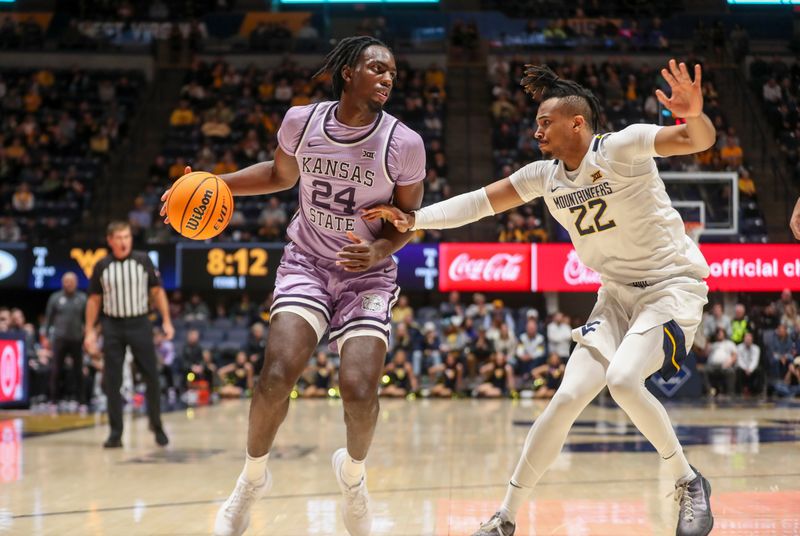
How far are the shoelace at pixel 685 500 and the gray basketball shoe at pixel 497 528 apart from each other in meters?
0.77

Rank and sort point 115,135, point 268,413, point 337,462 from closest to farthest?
point 268,413, point 337,462, point 115,135

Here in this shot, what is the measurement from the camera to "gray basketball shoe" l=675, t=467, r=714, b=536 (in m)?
4.39

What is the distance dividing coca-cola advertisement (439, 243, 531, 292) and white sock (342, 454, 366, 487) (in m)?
12.4

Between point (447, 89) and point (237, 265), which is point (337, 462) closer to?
point (237, 265)

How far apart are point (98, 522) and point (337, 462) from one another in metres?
1.37

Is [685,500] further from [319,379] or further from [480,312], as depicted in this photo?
[480,312]

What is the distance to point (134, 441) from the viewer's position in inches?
365

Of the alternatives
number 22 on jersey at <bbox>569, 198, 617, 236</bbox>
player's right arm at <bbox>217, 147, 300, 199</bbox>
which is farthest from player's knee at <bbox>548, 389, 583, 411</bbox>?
player's right arm at <bbox>217, 147, 300, 199</bbox>

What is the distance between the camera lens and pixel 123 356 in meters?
8.97

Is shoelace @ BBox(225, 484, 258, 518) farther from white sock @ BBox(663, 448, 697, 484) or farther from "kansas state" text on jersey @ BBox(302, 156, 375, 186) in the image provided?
white sock @ BBox(663, 448, 697, 484)

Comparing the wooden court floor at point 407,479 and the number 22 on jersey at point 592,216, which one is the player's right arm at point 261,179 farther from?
the wooden court floor at point 407,479

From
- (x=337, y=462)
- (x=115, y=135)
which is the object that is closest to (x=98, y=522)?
(x=337, y=462)

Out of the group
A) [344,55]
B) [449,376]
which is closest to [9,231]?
[449,376]

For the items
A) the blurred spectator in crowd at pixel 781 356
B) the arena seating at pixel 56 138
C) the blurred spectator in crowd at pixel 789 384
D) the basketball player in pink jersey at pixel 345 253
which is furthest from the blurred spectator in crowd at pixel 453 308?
the basketball player in pink jersey at pixel 345 253
